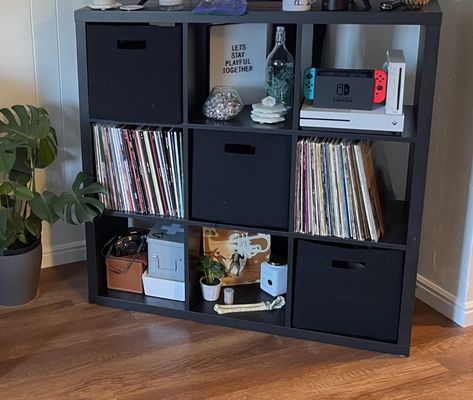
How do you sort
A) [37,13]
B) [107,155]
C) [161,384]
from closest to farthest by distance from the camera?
1. [161,384]
2. [107,155]
3. [37,13]

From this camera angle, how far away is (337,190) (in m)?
2.17

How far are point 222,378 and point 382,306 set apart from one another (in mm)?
559

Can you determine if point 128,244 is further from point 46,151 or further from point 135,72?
point 135,72

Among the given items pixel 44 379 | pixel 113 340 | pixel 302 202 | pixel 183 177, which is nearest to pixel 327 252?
pixel 302 202

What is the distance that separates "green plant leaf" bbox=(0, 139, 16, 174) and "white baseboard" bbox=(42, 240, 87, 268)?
2.35 ft

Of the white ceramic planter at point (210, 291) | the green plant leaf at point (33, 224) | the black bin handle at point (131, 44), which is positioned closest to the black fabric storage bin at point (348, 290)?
the white ceramic planter at point (210, 291)

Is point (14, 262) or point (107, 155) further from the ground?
point (107, 155)

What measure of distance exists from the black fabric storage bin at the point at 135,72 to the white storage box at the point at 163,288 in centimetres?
59

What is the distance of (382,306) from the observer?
7.32ft

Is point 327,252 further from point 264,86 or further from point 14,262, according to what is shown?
point 14,262

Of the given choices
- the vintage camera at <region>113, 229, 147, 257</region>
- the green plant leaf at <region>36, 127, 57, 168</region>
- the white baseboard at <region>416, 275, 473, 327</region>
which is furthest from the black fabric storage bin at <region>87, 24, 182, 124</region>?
the white baseboard at <region>416, 275, 473, 327</region>

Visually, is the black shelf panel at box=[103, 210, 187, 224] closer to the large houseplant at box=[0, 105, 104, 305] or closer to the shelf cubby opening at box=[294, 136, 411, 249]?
the large houseplant at box=[0, 105, 104, 305]

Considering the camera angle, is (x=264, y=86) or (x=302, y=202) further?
(x=264, y=86)

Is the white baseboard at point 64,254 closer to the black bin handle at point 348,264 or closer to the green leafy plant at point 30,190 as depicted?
the green leafy plant at point 30,190
